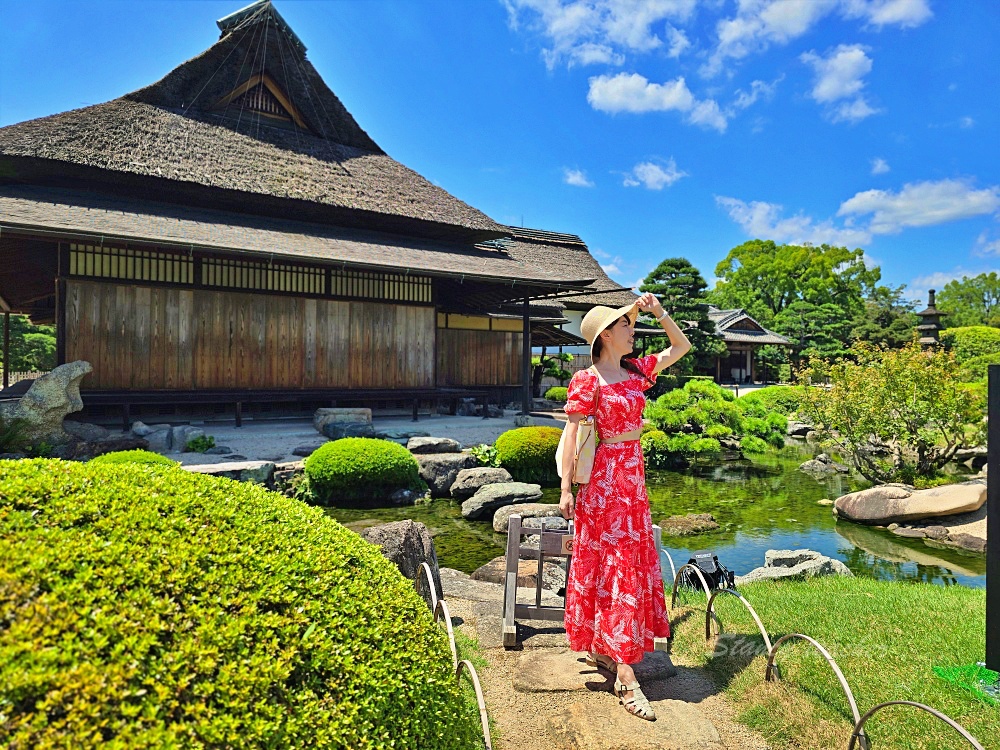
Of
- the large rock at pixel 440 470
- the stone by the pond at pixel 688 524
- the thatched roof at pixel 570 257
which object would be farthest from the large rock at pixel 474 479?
the thatched roof at pixel 570 257

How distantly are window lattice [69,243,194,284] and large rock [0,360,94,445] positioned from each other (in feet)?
8.25

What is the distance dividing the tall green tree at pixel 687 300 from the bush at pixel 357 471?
1988cm

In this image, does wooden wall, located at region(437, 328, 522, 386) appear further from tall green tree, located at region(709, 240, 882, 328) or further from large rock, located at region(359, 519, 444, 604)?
tall green tree, located at region(709, 240, 882, 328)

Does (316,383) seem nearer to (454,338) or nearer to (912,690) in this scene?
(454,338)

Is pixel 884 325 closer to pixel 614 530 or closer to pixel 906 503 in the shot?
pixel 906 503

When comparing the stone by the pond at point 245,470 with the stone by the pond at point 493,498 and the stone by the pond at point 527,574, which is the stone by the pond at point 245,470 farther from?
the stone by the pond at point 527,574

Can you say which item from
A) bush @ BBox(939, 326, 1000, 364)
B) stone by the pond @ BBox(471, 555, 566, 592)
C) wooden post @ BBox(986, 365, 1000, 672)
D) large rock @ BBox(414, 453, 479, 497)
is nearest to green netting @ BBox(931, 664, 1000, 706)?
wooden post @ BBox(986, 365, 1000, 672)

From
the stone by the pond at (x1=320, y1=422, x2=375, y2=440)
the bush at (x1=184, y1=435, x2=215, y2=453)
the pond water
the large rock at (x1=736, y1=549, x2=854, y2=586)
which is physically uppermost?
the stone by the pond at (x1=320, y1=422, x2=375, y2=440)

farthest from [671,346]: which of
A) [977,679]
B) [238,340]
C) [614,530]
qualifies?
[238,340]

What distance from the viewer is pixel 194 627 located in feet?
4.30

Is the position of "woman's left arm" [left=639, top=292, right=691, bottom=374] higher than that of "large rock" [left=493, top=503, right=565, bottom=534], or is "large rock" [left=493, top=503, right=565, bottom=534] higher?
"woman's left arm" [left=639, top=292, right=691, bottom=374]

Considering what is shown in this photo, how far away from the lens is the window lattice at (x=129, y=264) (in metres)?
10.8

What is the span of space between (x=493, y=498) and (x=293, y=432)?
197 inches

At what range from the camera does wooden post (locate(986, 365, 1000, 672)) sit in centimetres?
264
